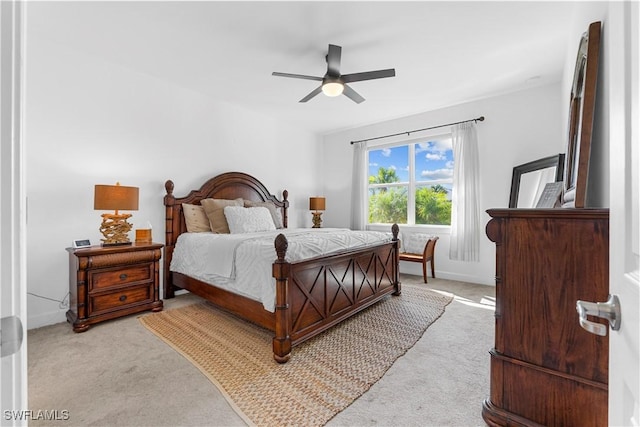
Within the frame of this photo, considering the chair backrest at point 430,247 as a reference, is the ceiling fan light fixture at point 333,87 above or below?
above

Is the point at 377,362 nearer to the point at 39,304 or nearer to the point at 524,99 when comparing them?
the point at 39,304

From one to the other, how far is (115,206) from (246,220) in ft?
4.70

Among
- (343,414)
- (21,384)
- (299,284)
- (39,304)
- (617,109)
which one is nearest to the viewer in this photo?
(21,384)

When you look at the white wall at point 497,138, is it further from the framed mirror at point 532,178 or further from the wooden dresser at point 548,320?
the wooden dresser at point 548,320

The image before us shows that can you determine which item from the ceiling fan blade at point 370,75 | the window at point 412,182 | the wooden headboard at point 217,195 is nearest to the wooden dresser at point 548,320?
the ceiling fan blade at point 370,75

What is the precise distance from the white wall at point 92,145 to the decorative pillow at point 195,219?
0.96ft

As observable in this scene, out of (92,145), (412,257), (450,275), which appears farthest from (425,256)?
(92,145)

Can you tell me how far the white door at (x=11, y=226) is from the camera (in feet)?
1.49

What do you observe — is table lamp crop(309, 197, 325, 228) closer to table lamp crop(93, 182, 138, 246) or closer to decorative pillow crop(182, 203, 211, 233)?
decorative pillow crop(182, 203, 211, 233)

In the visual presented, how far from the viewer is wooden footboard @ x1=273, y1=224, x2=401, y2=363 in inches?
Result: 80.8

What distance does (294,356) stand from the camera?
2123 mm

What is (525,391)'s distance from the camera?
136 cm

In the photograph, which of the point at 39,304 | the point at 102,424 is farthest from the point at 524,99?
the point at 39,304

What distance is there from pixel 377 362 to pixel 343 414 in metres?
0.59
